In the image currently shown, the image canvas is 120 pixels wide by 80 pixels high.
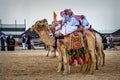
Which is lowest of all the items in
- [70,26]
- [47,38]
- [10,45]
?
[10,45]

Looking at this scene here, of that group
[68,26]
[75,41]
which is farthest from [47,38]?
[75,41]

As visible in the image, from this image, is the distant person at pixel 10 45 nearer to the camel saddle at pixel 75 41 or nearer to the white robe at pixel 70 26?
the white robe at pixel 70 26

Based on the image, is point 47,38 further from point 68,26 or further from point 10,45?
point 10,45

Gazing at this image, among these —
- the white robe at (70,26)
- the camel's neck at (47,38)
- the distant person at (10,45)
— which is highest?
the white robe at (70,26)

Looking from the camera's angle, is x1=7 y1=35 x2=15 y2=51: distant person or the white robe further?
x1=7 y1=35 x2=15 y2=51: distant person

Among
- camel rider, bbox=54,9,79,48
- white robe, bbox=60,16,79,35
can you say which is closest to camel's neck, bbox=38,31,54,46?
camel rider, bbox=54,9,79,48

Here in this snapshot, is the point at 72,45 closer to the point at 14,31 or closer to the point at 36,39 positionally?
the point at 36,39

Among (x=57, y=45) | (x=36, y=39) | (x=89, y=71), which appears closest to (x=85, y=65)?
(x=89, y=71)

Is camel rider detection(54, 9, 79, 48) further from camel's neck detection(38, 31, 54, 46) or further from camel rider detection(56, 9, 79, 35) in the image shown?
camel's neck detection(38, 31, 54, 46)

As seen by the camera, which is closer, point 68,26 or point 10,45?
point 68,26

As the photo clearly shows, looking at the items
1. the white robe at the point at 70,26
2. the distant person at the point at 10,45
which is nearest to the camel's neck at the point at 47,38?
the white robe at the point at 70,26

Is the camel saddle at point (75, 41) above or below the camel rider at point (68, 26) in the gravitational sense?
below

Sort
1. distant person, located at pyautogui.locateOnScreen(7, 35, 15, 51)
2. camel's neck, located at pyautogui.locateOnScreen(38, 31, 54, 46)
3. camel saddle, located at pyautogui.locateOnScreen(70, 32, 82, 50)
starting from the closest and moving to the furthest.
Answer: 1. camel saddle, located at pyautogui.locateOnScreen(70, 32, 82, 50)
2. camel's neck, located at pyautogui.locateOnScreen(38, 31, 54, 46)
3. distant person, located at pyautogui.locateOnScreen(7, 35, 15, 51)

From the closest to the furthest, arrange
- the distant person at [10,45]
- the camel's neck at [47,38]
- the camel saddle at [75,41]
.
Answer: the camel saddle at [75,41] < the camel's neck at [47,38] < the distant person at [10,45]
